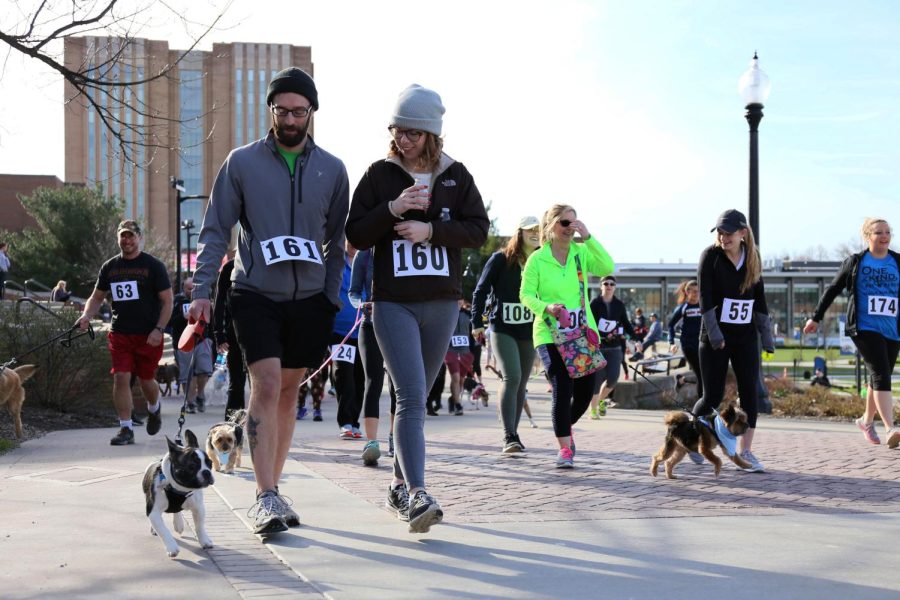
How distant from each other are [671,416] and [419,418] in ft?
9.33

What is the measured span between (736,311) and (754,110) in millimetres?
7259

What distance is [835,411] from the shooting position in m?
12.9

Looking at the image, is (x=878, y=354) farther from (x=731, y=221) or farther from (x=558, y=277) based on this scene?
(x=558, y=277)

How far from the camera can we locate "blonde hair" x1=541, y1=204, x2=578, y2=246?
7562 mm

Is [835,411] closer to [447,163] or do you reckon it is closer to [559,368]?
[559,368]

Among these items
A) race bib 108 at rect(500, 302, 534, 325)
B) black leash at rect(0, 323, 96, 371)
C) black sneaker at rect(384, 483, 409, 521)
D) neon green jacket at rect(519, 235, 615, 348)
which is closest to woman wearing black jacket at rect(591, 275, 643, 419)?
race bib 108 at rect(500, 302, 534, 325)

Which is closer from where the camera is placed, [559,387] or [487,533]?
[487,533]

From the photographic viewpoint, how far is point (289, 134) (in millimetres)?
5008

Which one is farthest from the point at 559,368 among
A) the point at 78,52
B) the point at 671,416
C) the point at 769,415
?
the point at 769,415

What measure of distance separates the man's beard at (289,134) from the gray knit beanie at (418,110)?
0.46 m

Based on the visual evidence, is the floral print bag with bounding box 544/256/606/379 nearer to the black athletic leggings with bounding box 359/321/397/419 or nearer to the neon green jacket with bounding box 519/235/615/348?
the neon green jacket with bounding box 519/235/615/348

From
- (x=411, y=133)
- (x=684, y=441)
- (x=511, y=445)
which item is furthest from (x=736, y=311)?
(x=411, y=133)

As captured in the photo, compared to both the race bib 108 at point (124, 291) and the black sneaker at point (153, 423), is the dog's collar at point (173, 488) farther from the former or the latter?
the black sneaker at point (153, 423)

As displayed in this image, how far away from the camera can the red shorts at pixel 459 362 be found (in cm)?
1431
